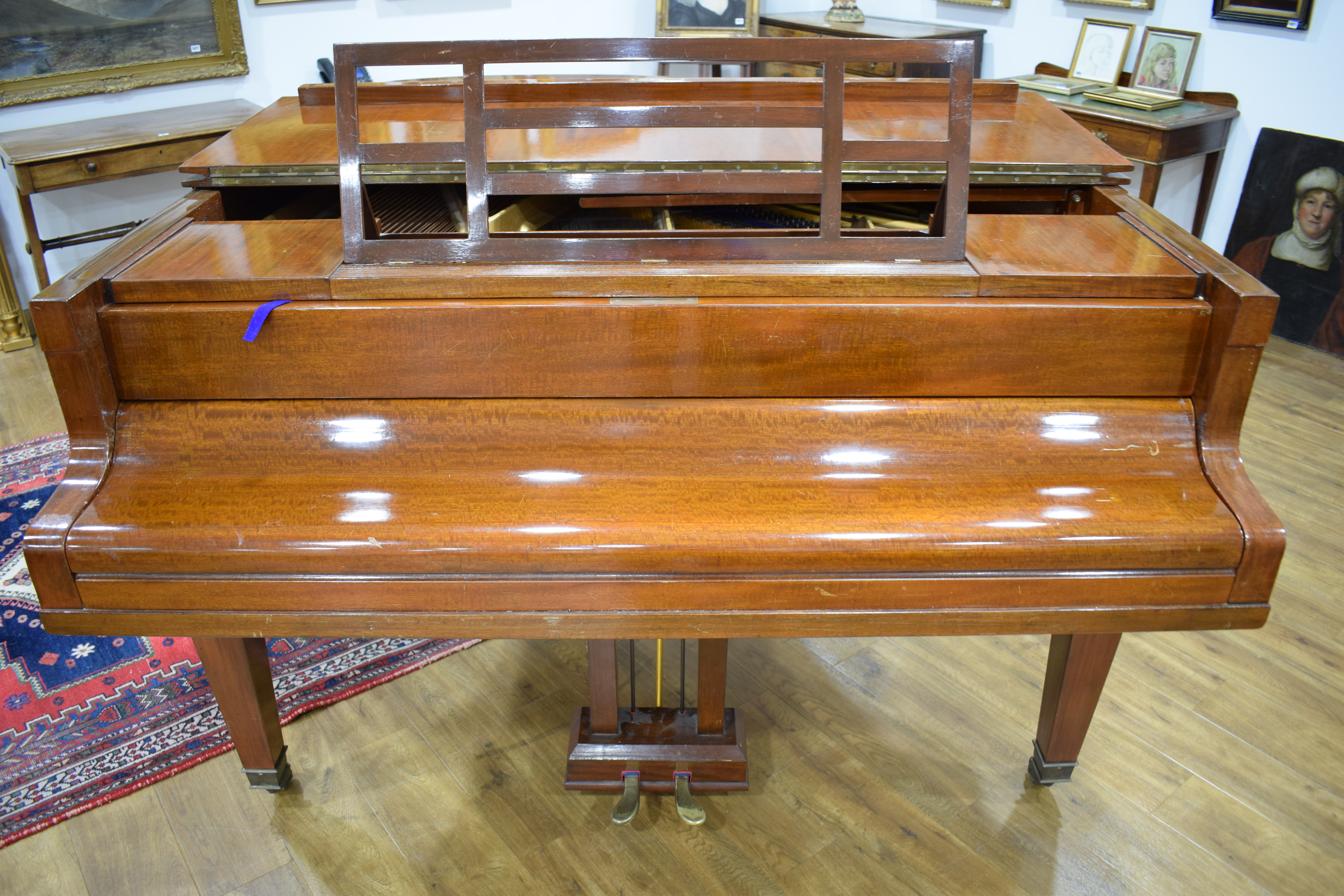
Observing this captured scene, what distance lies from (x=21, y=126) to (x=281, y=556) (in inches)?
146

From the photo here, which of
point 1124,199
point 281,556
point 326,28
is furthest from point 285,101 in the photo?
point 326,28

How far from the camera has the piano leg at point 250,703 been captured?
1.80 meters

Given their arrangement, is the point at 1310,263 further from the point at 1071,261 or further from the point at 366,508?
the point at 366,508

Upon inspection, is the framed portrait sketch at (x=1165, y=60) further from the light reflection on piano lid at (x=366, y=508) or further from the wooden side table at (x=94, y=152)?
the light reflection on piano lid at (x=366, y=508)

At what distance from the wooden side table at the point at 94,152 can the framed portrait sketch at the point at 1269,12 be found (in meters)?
3.85

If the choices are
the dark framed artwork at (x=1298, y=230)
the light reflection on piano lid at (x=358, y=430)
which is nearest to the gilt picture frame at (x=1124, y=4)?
the dark framed artwork at (x=1298, y=230)

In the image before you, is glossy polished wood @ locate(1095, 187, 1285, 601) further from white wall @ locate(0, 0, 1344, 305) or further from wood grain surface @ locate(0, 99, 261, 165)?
wood grain surface @ locate(0, 99, 261, 165)

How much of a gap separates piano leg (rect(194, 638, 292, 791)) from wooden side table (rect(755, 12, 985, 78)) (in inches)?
147

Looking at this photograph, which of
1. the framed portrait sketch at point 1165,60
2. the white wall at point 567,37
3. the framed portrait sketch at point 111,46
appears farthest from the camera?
the framed portrait sketch at point 1165,60

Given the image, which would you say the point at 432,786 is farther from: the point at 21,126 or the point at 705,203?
the point at 21,126

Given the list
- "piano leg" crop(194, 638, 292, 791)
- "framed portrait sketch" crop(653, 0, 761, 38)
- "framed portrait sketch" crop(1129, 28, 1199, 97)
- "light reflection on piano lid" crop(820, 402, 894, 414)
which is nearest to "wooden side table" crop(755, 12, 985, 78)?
"framed portrait sketch" crop(653, 0, 761, 38)

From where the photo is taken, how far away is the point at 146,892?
1.82 m

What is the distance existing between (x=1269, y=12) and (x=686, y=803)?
12.5 feet

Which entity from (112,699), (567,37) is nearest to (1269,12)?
(567,37)
